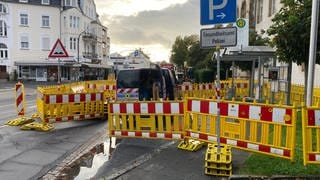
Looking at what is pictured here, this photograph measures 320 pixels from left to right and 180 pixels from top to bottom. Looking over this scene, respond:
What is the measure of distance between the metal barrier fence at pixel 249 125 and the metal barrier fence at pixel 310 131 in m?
0.28

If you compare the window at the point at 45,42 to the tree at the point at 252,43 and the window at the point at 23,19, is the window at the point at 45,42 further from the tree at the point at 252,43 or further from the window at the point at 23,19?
the tree at the point at 252,43

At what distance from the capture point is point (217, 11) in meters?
6.73

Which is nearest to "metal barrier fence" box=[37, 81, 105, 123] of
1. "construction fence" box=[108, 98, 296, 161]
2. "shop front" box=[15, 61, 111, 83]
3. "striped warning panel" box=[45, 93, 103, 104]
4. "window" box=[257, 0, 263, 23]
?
"striped warning panel" box=[45, 93, 103, 104]

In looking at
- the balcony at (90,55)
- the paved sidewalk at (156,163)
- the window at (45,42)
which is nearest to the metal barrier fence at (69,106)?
the paved sidewalk at (156,163)

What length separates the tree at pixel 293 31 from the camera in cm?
1125

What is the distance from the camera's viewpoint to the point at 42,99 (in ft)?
42.2

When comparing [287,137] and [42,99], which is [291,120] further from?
[42,99]

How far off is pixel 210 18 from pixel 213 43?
0.45 metres

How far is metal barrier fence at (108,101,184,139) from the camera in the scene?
30.0ft

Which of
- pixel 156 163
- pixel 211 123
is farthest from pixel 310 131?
pixel 156 163

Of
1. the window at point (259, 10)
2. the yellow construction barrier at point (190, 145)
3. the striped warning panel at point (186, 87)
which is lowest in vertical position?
the yellow construction barrier at point (190, 145)

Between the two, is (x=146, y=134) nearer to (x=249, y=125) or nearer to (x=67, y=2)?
(x=249, y=125)

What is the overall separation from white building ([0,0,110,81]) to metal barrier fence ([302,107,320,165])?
54800 mm

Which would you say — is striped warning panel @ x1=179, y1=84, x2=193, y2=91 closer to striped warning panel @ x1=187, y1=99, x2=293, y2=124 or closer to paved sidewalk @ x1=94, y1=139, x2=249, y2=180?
paved sidewalk @ x1=94, y1=139, x2=249, y2=180
